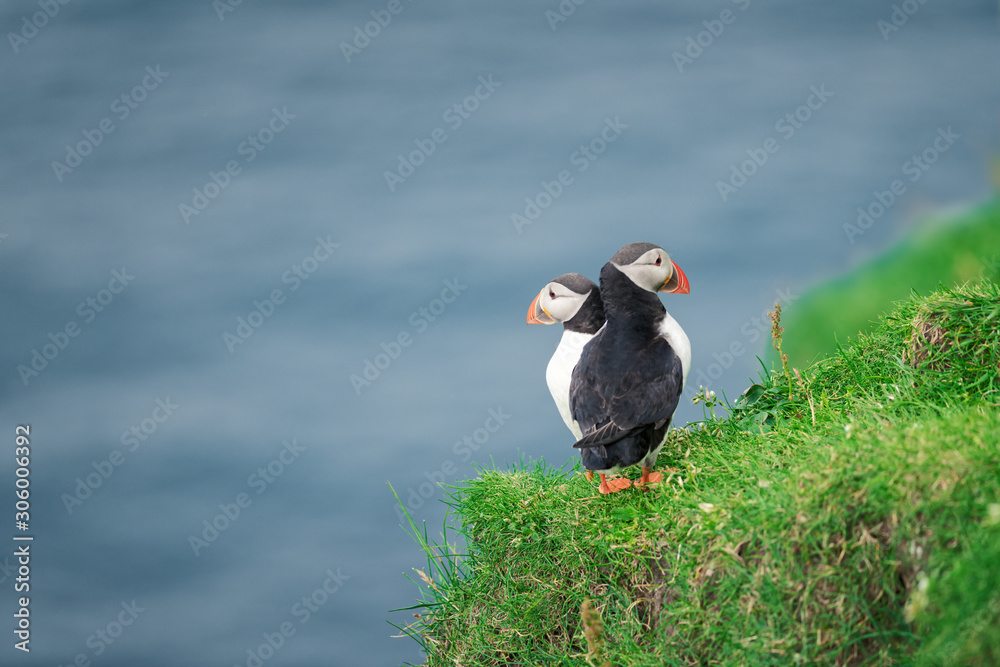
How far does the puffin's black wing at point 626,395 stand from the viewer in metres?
3.40

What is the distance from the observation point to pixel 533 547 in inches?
145

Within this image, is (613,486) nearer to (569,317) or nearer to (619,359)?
(619,359)

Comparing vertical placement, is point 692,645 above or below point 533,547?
below

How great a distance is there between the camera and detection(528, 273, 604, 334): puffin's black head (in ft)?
12.9

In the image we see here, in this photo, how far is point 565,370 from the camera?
387 cm

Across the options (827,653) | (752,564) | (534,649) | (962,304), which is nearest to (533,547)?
(534,649)

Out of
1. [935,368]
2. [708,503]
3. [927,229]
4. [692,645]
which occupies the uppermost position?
[927,229]

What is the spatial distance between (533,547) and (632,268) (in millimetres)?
1206

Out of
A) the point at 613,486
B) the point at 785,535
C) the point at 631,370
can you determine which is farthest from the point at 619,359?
the point at 785,535

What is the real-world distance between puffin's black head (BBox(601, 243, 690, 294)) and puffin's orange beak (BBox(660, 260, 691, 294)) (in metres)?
0.03

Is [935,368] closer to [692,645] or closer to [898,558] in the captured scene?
[898,558]

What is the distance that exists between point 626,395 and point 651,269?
0.56m

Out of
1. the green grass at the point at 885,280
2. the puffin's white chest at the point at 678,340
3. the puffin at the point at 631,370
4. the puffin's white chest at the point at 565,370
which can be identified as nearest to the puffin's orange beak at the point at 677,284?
the puffin at the point at 631,370

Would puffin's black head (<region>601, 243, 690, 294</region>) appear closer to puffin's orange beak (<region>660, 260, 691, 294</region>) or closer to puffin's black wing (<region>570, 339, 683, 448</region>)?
puffin's orange beak (<region>660, 260, 691, 294</region>)
